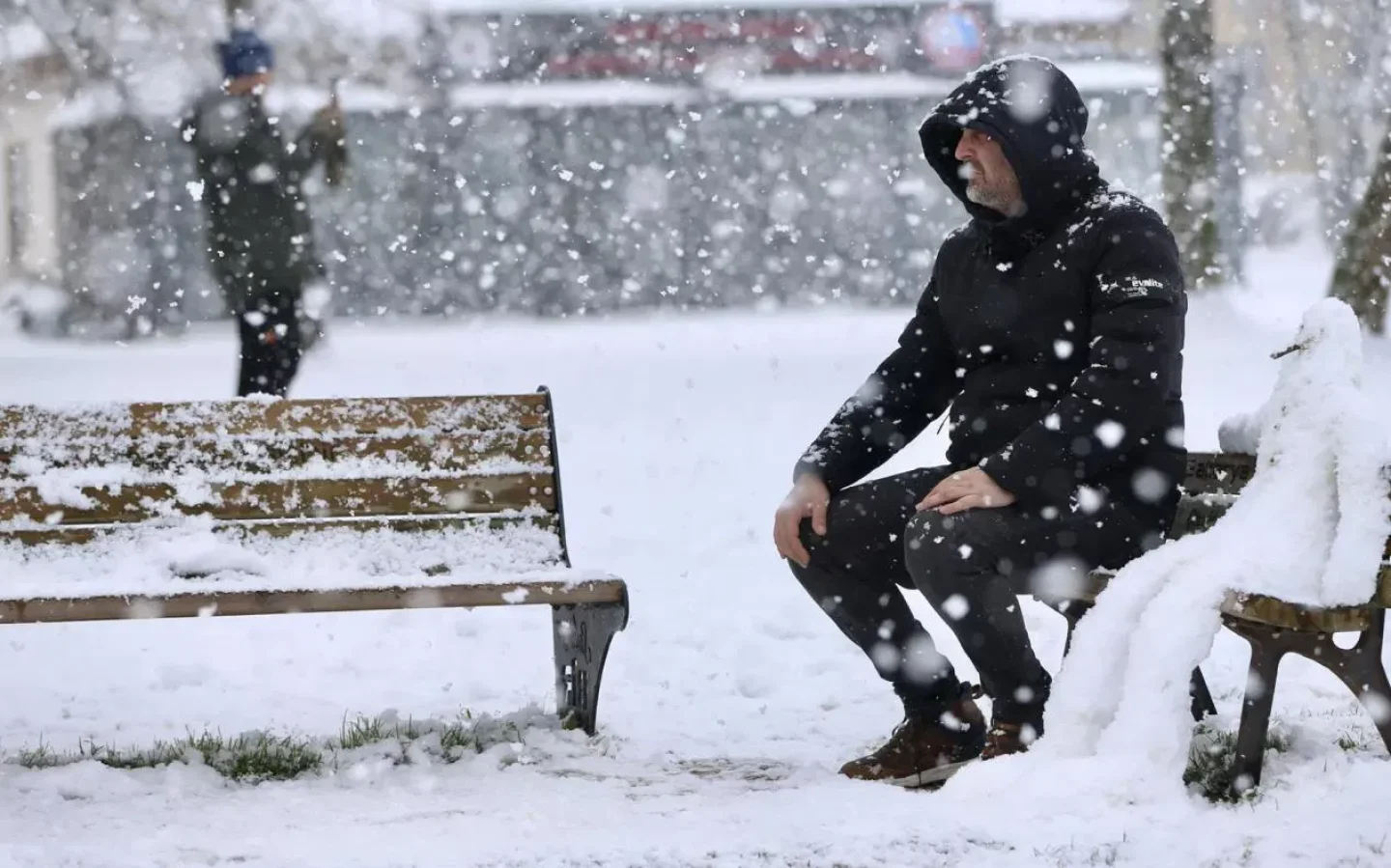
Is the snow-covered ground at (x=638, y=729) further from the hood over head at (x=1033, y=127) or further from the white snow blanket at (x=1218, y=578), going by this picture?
the hood over head at (x=1033, y=127)

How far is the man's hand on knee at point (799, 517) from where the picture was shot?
4.40 meters

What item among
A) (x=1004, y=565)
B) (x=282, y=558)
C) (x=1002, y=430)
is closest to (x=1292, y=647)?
(x=1004, y=565)

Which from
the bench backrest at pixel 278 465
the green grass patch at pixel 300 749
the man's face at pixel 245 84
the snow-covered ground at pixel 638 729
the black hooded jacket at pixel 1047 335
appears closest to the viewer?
the snow-covered ground at pixel 638 729

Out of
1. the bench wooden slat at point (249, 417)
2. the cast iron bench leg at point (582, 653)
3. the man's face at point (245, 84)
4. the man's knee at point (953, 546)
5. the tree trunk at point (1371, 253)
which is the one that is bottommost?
the cast iron bench leg at point (582, 653)

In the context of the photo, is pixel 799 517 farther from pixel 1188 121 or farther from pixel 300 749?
pixel 1188 121

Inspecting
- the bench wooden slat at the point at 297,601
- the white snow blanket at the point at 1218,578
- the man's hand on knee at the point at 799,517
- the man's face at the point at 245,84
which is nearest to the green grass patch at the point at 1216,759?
the white snow blanket at the point at 1218,578

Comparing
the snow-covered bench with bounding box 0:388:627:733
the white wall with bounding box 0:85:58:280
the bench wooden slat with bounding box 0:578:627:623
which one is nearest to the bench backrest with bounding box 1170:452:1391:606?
the bench wooden slat with bounding box 0:578:627:623

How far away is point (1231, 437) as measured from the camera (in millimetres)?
4371

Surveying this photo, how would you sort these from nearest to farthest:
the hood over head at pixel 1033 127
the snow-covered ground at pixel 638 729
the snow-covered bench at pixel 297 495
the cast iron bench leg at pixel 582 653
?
1. the snow-covered ground at pixel 638 729
2. the hood over head at pixel 1033 127
3. the cast iron bench leg at pixel 582 653
4. the snow-covered bench at pixel 297 495

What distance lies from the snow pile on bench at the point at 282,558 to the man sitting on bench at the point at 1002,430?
0.78 metres

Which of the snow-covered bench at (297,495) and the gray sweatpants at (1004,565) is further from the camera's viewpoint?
the snow-covered bench at (297,495)

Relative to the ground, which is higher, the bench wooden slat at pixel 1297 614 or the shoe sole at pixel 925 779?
the bench wooden slat at pixel 1297 614

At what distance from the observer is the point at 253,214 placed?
25.6 feet

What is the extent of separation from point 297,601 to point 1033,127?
2214 millimetres
